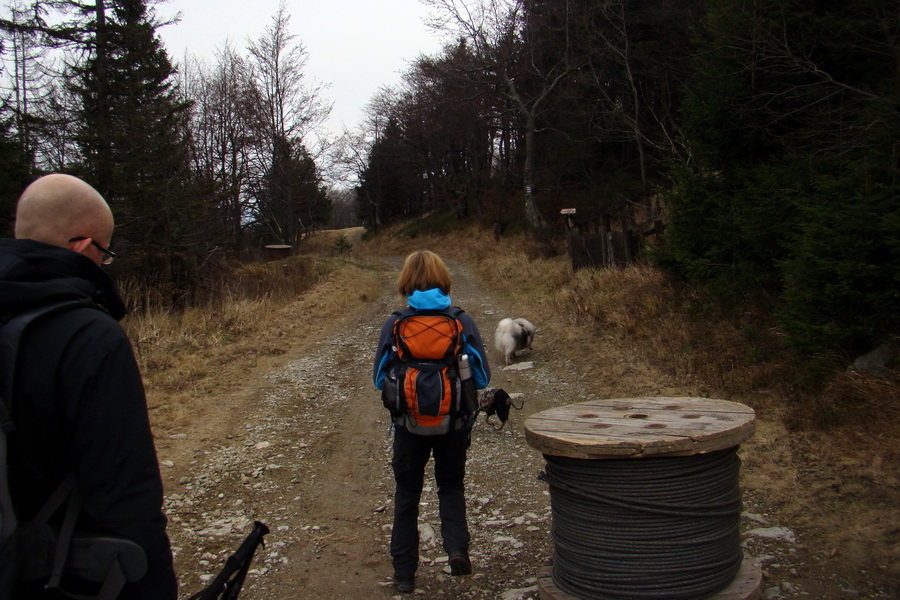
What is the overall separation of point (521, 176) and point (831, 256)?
2761 centimetres

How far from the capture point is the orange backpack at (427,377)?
12.0 ft

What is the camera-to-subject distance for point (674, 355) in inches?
321

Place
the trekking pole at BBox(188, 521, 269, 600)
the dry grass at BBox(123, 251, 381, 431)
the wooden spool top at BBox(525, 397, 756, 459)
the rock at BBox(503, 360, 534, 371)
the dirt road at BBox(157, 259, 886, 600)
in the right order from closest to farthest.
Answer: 1. the trekking pole at BBox(188, 521, 269, 600)
2. the wooden spool top at BBox(525, 397, 756, 459)
3. the dirt road at BBox(157, 259, 886, 600)
4. the dry grass at BBox(123, 251, 381, 431)
5. the rock at BBox(503, 360, 534, 371)

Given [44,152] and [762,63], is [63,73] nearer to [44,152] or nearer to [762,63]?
[44,152]

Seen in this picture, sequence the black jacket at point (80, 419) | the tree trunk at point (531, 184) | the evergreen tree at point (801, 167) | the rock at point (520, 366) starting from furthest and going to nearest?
the tree trunk at point (531, 184)
the rock at point (520, 366)
the evergreen tree at point (801, 167)
the black jacket at point (80, 419)

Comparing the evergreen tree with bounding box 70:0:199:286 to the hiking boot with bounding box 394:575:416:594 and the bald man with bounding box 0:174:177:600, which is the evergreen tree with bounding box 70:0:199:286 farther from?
the bald man with bounding box 0:174:177:600

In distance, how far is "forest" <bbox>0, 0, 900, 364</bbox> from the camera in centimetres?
614

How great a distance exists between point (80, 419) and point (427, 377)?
6.65 ft

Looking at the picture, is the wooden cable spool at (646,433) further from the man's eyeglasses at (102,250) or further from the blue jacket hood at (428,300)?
the man's eyeglasses at (102,250)

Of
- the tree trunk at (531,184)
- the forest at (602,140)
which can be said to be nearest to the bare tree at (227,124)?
the forest at (602,140)

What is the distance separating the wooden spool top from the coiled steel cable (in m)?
0.12

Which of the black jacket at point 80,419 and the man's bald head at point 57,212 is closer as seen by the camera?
the black jacket at point 80,419

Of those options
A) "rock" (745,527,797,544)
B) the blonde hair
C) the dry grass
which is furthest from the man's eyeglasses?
the dry grass

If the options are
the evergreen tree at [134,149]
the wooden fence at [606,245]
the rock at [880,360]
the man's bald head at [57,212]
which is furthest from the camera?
the evergreen tree at [134,149]
